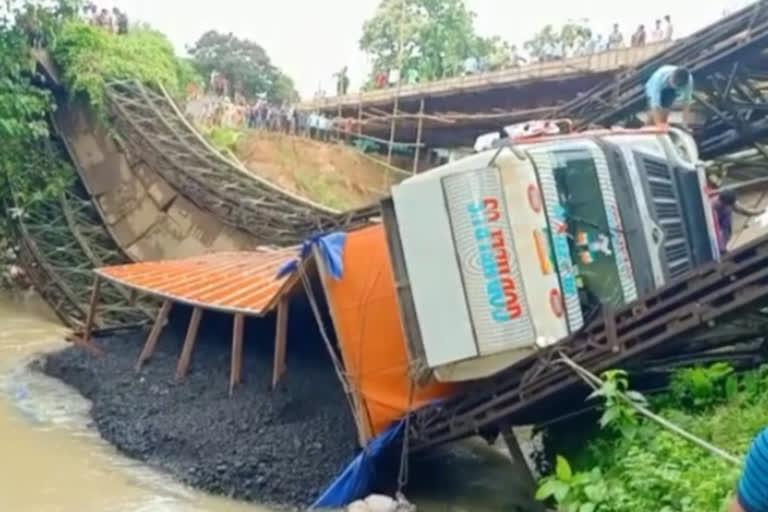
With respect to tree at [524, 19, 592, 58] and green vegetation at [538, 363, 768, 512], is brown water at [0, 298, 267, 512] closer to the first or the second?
green vegetation at [538, 363, 768, 512]

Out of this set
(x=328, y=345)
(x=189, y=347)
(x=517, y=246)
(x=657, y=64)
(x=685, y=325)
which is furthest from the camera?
(x=657, y=64)

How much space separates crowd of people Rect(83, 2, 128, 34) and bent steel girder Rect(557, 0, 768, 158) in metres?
13.9

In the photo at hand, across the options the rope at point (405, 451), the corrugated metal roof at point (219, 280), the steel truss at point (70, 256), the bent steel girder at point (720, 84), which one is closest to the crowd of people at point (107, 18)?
the steel truss at point (70, 256)

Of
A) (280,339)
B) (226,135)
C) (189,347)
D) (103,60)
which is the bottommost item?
(189,347)

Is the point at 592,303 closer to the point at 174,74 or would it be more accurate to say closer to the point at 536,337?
the point at 536,337

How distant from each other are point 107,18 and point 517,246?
1850cm

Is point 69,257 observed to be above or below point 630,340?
above

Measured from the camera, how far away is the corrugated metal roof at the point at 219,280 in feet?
35.2

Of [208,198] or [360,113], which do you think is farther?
[360,113]

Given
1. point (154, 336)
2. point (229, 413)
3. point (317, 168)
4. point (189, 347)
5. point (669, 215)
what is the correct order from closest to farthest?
1. point (669, 215)
2. point (229, 413)
3. point (189, 347)
4. point (154, 336)
5. point (317, 168)

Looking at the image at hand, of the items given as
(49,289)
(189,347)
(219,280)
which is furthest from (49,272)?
(189,347)

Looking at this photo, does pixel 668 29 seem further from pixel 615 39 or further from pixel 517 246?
pixel 517 246

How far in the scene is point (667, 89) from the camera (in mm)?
10961

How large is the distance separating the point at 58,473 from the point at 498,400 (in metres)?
4.53
